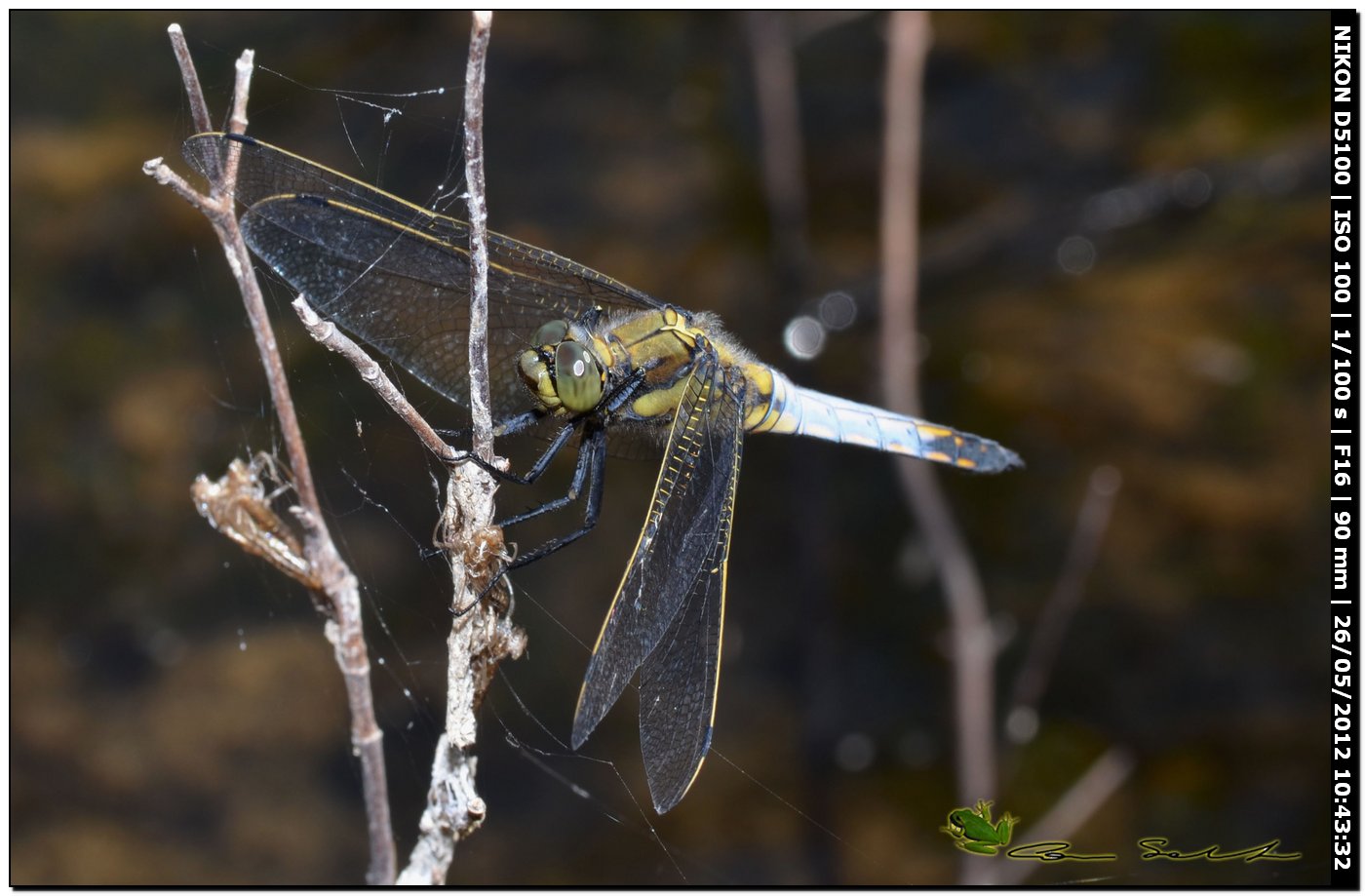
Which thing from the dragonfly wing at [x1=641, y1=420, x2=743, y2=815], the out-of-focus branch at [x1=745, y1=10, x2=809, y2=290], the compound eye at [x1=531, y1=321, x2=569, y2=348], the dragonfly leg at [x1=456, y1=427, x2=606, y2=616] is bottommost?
the dragonfly wing at [x1=641, y1=420, x2=743, y2=815]

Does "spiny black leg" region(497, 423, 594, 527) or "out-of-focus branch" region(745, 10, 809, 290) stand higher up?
"out-of-focus branch" region(745, 10, 809, 290)

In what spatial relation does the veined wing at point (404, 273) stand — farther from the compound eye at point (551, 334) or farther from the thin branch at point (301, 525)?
the thin branch at point (301, 525)

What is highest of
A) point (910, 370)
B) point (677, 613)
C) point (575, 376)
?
point (575, 376)

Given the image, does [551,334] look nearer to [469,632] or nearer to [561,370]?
[561,370]

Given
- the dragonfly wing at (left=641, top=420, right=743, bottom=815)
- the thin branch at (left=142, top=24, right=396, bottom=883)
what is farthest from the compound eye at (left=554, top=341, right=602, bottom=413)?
the thin branch at (left=142, top=24, right=396, bottom=883)

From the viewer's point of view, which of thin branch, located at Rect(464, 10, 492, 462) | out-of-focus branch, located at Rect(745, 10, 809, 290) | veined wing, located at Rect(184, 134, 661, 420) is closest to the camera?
thin branch, located at Rect(464, 10, 492, 462)

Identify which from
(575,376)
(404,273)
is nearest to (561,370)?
(575,376)

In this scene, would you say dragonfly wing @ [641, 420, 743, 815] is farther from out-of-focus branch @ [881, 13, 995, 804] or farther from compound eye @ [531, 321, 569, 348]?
out-of-focus branch @ [881, 13, 995, 804]

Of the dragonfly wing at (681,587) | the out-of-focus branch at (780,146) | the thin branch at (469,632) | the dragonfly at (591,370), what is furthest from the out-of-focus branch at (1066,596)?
the thin branch at (469,632)

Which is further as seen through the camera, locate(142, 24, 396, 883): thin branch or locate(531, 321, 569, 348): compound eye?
locate(531, 321, 569, 348): compound eye
